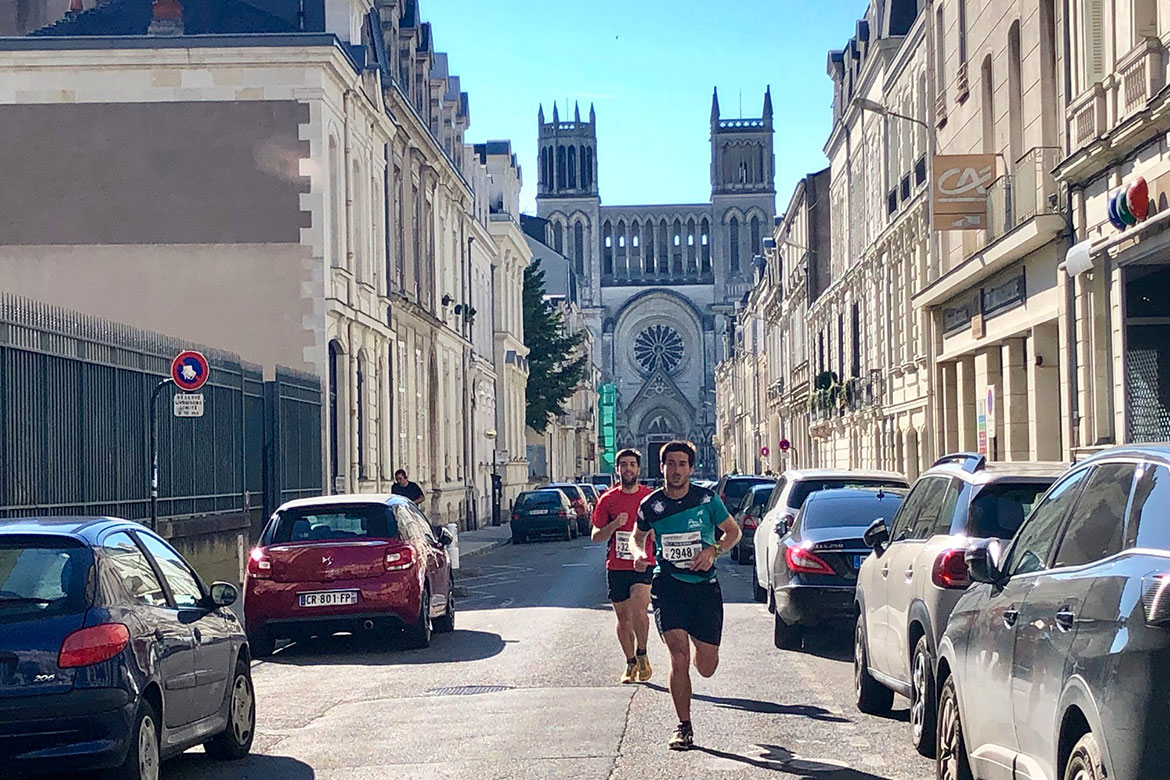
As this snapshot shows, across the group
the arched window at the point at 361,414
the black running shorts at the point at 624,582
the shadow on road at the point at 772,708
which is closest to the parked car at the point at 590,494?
the arched window at the point at 361,414

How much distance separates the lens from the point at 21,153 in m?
30.3

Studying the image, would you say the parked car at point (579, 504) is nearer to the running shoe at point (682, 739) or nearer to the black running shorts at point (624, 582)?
the black running shorts at point (624, 582)

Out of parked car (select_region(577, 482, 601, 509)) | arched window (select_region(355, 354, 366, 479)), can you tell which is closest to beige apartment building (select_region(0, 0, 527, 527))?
arched window (select_region(355, 354, 366, 479))

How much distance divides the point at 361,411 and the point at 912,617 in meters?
26.3

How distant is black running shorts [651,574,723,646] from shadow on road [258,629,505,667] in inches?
202

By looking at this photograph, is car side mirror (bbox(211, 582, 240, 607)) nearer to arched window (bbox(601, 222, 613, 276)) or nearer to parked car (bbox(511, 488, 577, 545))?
parked car (bbox(511, 488, 577, 545))

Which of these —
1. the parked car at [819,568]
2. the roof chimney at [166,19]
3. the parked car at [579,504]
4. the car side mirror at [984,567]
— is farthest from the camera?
the parked car at [579,504]

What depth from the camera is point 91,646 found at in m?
7.55

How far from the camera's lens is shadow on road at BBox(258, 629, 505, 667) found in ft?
49.2

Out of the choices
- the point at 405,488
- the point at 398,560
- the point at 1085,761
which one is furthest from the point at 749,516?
the point at 1085,761

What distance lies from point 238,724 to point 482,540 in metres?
34.4

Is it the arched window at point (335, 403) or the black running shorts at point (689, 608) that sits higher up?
the arched window at point (335, 403)

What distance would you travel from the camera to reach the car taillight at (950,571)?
8656 mm

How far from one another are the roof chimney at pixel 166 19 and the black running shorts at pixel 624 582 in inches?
904
